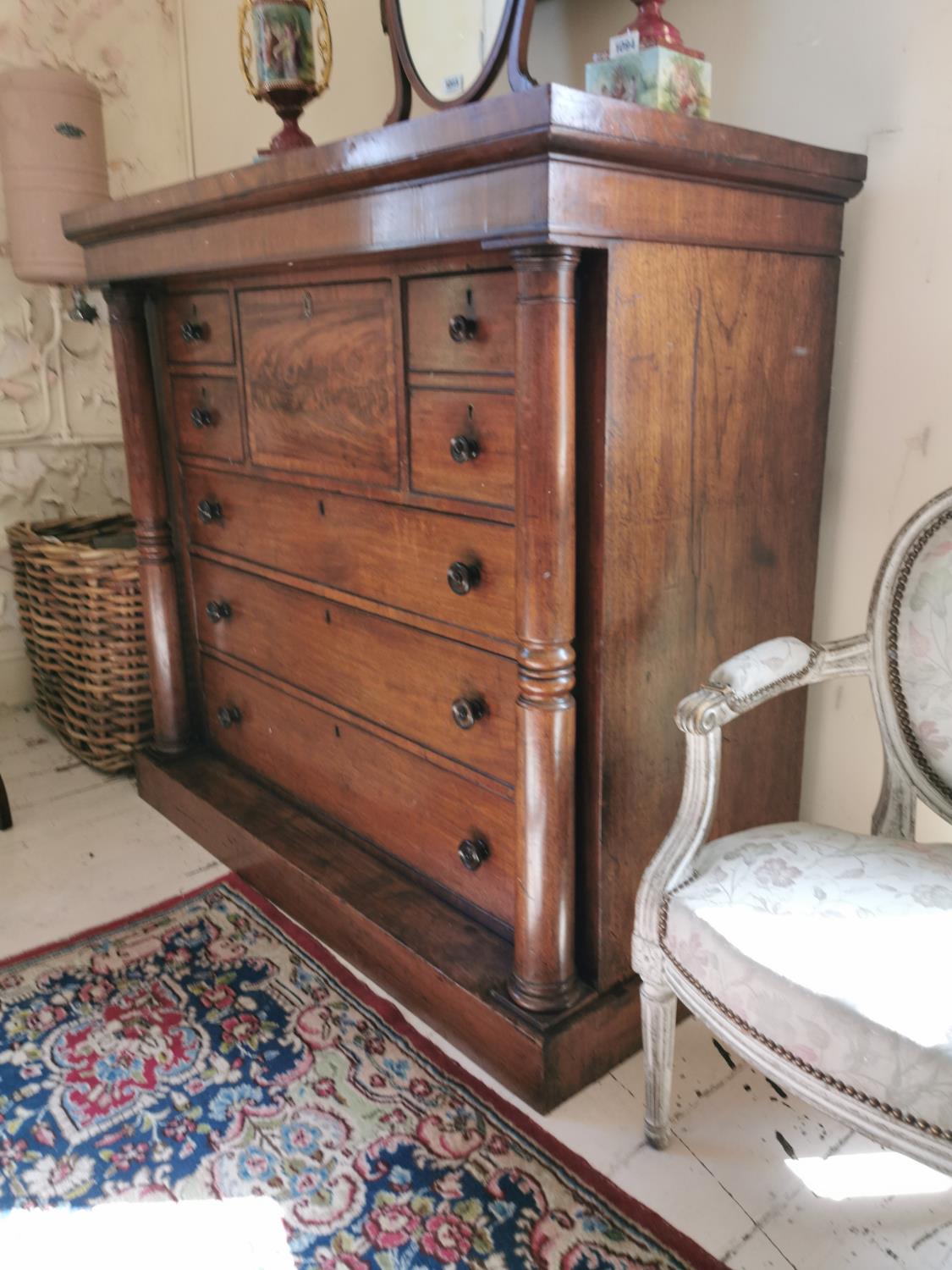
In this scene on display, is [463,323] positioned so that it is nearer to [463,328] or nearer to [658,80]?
[463,328]

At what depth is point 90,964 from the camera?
1.68 m

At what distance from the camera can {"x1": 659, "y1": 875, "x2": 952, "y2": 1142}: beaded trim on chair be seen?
2.99 feet

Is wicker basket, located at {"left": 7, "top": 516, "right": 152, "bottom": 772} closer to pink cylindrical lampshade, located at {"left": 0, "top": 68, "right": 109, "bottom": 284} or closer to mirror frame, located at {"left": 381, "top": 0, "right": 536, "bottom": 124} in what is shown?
pink cylindrical lampshade, located at {"left": 0, "top": 68, "right": 109, "bottom": 284}

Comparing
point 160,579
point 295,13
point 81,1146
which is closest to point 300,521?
point 160,579

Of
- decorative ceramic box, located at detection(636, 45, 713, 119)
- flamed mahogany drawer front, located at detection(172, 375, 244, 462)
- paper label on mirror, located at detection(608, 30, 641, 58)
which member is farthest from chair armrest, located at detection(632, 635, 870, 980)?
flamed mahogany drawer front, located at detection(172, 375, 244, 462)

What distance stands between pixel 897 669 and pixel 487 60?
113cm

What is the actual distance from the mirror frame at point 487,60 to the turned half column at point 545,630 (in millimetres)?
458

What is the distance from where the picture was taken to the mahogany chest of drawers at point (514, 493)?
1.16m

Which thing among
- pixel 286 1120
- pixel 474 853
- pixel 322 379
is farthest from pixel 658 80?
pixel 286 1120

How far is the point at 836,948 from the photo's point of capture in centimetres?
99

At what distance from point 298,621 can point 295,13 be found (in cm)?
100

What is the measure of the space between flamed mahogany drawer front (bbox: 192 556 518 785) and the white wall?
353 mm

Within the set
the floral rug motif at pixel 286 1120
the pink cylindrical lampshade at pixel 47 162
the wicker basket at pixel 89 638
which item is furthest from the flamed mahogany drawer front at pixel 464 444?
the pink cylindrical lampshade at pixel 47 162

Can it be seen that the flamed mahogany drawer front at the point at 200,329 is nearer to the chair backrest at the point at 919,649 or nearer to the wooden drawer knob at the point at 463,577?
the wooden drawer knob at the point at 463,577
